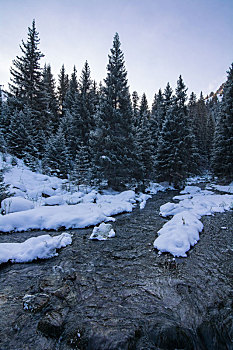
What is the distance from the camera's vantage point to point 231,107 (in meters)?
18.8

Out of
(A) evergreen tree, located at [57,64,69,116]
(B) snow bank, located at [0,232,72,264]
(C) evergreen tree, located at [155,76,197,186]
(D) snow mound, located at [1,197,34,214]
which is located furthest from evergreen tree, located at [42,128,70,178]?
(A) evergreen tree, located at [57,64,69,116]

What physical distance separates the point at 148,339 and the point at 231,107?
2356 cm

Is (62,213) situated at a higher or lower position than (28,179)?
lower

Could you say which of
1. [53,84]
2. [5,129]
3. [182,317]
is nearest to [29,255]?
[182,317]

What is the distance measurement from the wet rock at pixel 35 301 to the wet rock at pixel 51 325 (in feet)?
0.72

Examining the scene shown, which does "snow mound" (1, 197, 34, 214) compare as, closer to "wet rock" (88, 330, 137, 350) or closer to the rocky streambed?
the rocky streambed

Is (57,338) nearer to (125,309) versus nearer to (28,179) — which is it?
(125,309)

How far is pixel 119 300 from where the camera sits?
2818 mm

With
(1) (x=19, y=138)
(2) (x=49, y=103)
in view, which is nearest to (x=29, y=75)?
(2) (x=49, y=103)

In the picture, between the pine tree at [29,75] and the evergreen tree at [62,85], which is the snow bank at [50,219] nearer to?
the pine tree at [29,75]

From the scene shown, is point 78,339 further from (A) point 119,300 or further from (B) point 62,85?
(B) point 62,85

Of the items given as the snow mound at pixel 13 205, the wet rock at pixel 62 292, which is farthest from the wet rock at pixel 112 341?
the snow mound at pixel 13 205

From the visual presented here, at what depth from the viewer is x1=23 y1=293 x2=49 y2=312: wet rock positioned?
256 cm

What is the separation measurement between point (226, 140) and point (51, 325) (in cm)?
2195
